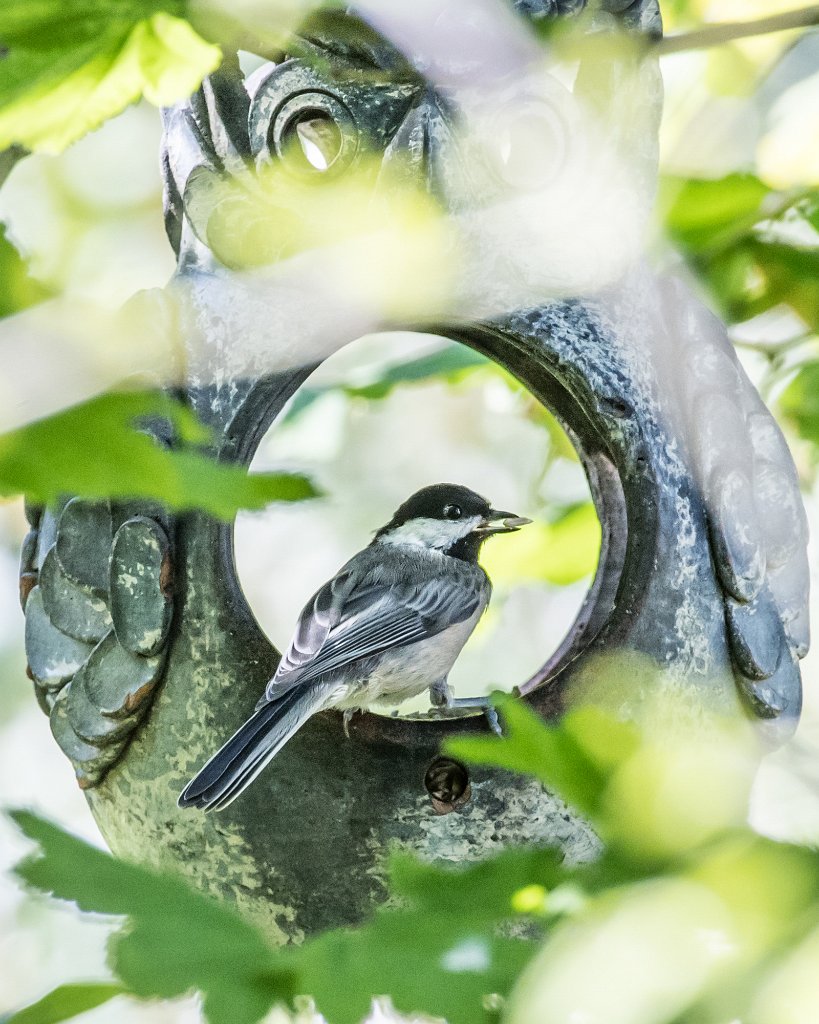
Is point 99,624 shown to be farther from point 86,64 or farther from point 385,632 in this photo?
point 86,64

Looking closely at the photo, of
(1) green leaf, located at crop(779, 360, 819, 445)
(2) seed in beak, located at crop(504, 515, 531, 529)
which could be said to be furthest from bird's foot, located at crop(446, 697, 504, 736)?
(1) green leaf, located at crop(779, 360, 819, 445)

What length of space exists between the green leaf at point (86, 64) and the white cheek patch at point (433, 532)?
1.33 meters

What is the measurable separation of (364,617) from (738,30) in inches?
37.4

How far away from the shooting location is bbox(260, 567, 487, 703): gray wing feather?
1.49m

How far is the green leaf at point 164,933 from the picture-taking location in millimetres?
617

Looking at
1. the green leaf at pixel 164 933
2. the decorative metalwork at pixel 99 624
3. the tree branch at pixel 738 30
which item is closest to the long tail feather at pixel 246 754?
the decorative metalwork at pixel 99 624

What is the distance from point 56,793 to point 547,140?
1.84 metres

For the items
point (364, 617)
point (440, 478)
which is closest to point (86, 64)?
point (364, 617)

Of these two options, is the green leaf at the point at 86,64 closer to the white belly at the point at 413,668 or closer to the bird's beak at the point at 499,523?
the white belly at the point at 413,668

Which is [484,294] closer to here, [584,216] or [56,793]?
[584,216]

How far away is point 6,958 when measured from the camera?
263 centimetres

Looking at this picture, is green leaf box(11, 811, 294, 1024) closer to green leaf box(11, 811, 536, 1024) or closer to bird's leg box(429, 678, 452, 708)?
green leaf box(11, 811, 536, 1024)

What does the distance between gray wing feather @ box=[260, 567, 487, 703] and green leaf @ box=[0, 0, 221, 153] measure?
0.88 m

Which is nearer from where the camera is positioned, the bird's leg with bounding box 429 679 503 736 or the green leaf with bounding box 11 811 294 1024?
the green leaf with bounding box 11 811 294 1024
